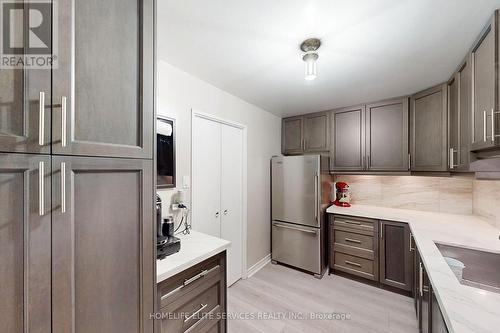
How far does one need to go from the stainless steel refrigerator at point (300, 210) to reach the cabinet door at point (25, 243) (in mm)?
2555

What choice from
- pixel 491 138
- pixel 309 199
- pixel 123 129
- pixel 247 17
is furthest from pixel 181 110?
pixel 491 138

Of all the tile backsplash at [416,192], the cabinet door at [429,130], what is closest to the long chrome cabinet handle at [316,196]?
the tile backsplash at [416,192]

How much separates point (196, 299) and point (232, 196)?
4.59 feet

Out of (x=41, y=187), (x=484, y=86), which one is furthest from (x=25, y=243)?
(x=484, y=86)

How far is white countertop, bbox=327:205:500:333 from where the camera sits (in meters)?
0.81

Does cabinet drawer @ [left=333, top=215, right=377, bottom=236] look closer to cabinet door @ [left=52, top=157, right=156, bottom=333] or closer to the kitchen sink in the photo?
the kitchen sink

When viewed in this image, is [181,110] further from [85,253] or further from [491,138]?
[491,138]

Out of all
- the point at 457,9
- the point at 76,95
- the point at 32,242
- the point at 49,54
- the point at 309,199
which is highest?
the point at 457,9

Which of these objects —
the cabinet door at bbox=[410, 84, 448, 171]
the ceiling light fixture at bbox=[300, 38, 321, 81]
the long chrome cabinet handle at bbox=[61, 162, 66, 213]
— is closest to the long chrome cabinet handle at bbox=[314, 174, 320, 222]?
the cabinet door at bbox=[410, 84, 448, 171]

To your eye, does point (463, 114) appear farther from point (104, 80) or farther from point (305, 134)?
point (104, 80)

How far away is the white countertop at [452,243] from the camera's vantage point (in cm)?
81

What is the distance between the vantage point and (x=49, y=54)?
646 mm

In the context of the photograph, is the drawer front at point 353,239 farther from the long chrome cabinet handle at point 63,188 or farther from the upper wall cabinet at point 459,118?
the long chrome cabinet handle at point 63,188

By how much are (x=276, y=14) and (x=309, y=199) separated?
216 cm
